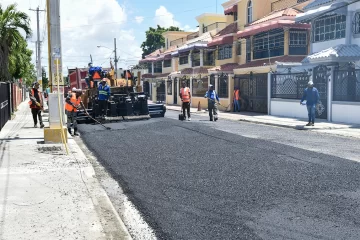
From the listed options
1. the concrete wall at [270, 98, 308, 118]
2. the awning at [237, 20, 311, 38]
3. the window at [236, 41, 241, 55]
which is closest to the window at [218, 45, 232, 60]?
the window at [236, 41, 241, 55]

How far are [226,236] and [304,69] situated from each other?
1824cm

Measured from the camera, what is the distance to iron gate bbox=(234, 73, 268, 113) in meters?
26.0

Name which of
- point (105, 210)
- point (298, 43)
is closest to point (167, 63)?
point (298, 43)

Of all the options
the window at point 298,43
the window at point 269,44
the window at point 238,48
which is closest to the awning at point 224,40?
the window at point 238,48

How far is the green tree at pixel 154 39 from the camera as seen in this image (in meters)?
73.6

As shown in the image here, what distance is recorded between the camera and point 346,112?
59.2ft

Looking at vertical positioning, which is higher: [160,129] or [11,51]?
[11,51]

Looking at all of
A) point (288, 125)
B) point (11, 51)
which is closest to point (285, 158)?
point (288, 125)

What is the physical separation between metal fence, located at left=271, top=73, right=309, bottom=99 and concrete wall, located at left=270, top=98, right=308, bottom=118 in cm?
31

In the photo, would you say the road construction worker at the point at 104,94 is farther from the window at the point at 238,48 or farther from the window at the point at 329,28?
the window at the point at 238,48

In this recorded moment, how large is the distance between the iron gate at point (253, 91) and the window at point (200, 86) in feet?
21.6

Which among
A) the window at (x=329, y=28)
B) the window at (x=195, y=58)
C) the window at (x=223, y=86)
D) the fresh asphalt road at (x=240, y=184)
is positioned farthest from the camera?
the window at (x=195, y=58)

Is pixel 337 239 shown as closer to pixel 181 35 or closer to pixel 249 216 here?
pixel 249 216

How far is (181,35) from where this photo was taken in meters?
55.6
